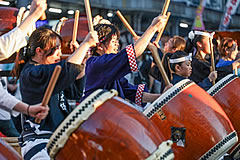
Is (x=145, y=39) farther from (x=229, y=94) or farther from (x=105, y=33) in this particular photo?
(x=229, y=94)

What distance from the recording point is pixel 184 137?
2.69 metres

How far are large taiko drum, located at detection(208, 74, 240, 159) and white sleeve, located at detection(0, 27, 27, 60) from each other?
1.62 m

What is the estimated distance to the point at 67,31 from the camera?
4508 millimetres

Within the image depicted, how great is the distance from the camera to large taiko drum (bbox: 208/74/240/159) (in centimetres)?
343

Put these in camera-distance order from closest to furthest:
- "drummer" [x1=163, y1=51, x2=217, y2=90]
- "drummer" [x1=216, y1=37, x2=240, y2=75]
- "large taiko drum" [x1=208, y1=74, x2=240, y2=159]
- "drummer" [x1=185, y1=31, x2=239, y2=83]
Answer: "large taiko drum" [x1=208, y1=74, x2=240, y2=159] < "drummer" [x1=163, y1=51, x2=217, y2=90] < "drummer" [x1=185, y1=31, x2=239, y2=83] < "drummer" [x1=216, y1=37, x2=240, y2=75]

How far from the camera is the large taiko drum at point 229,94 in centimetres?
343

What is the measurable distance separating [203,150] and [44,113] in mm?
1000

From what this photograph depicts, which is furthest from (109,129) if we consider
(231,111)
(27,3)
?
(27,3)

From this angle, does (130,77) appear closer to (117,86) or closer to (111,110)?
(117,86)

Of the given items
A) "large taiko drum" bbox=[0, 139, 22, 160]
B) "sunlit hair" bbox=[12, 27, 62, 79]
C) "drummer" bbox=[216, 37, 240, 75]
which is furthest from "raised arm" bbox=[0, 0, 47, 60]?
"drummer" bbox=[216, 37, 240, 75]

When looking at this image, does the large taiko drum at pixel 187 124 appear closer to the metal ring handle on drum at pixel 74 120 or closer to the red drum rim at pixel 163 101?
the red drum rim at pixel 163 101

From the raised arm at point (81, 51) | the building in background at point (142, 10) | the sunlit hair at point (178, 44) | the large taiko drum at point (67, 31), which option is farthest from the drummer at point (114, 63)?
the building in background at point (142, 10)

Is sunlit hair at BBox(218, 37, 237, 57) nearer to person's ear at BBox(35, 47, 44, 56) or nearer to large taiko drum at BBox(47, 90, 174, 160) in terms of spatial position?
person's ear at BBox(35, 47, 44, 56)

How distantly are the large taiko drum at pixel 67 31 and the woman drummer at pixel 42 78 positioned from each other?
158 cm
